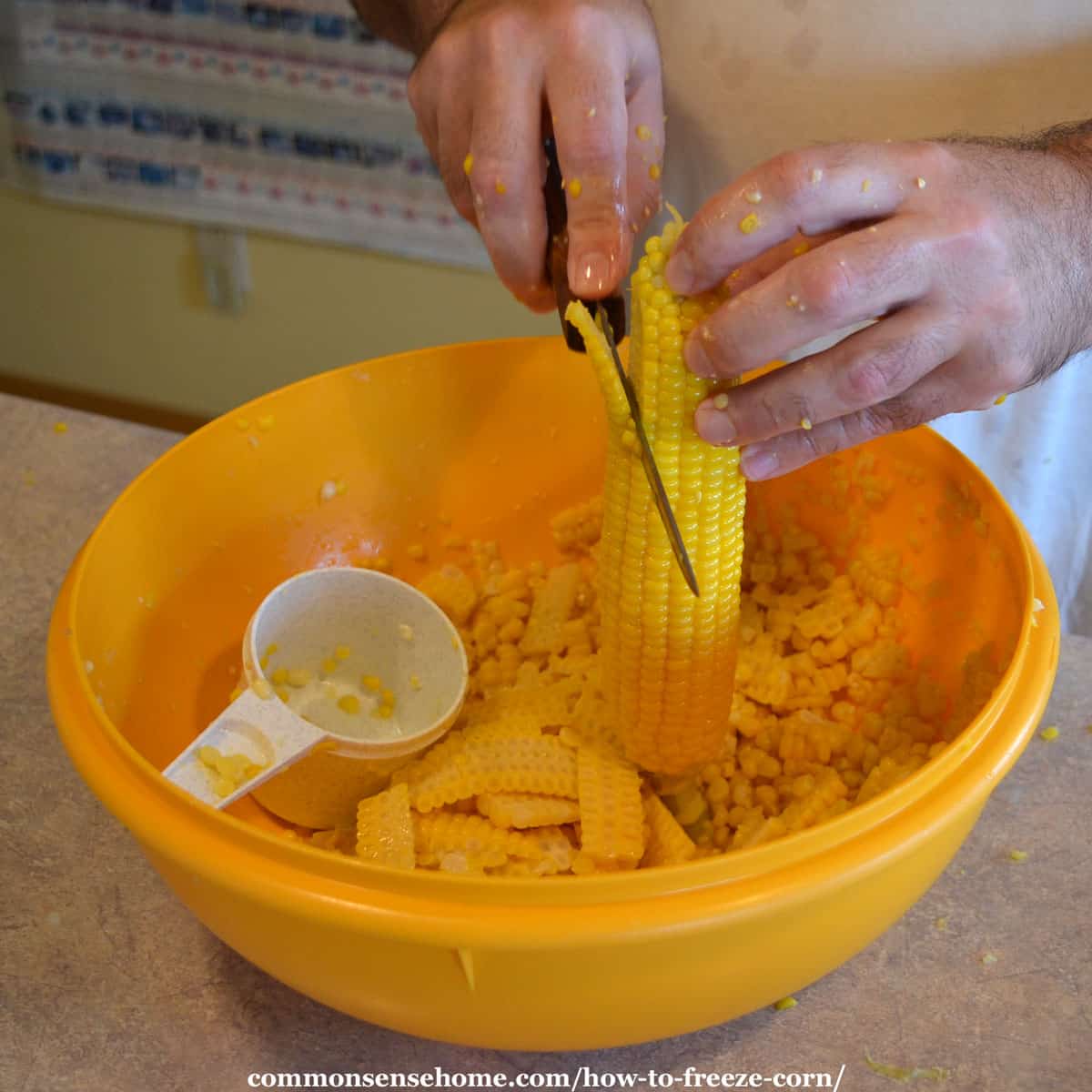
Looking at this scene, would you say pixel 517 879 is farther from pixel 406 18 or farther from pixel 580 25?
pixel 406 18

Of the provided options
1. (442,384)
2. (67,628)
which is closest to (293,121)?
(442,384)

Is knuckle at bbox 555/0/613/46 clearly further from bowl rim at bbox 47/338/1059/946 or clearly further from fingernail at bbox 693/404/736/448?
bowl rim at bbox 47/338/1059/946

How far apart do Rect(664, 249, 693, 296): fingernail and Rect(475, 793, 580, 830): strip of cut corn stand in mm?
384

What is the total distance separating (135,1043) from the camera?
2.46ft

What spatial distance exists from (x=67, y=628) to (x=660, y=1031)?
45cm

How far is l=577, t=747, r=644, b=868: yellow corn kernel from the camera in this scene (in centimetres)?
77

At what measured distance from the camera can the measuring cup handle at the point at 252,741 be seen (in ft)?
2.39

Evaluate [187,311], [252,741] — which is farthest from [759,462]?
[187,311]

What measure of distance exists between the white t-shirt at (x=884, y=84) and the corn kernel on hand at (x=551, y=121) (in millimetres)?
184

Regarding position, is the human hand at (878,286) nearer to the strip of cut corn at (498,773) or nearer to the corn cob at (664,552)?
the corn cob at (664,552)

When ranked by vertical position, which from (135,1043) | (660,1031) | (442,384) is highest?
(442,384)

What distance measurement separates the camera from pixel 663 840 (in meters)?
0.81

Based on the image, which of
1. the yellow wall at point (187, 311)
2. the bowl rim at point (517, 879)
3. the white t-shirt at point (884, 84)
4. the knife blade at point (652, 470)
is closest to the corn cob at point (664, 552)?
the knife blade at point (652, 470)

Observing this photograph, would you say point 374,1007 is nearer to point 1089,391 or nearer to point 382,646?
point 382,646
